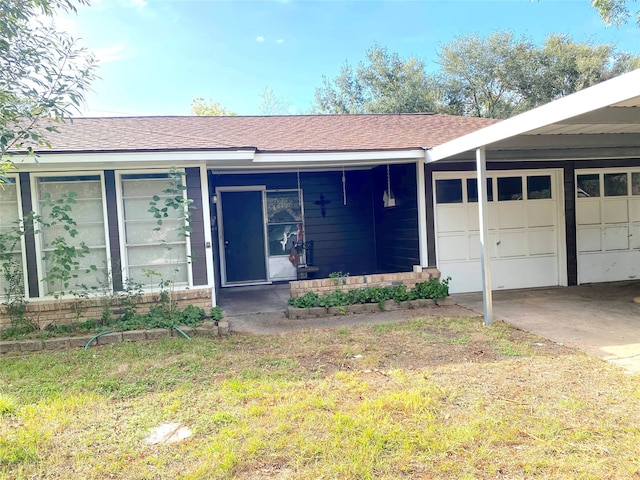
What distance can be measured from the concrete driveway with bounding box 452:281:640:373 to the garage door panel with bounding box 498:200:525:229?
1176 millimetres

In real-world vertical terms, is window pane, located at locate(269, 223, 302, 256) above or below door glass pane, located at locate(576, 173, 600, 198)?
below

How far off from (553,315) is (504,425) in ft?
11.5

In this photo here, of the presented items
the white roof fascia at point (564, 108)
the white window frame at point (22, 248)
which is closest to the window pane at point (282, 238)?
the white roof fascia at point (564, 108)

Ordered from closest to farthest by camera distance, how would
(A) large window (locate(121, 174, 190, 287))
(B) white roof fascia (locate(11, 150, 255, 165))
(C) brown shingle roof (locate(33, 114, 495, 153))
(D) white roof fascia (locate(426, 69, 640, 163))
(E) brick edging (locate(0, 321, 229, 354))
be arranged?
(D) white roof fascia (locate(426, 69, 640, 163)) < (E) brick edging (locate(0, 321, 229, 354)) < (B) white roof fascia (locate(11, 150, 255, 165)) < (C) brown shingle roof (locate(33, 114, 495, 153)) < (A) large window (locate(121, 174, 190, 287))

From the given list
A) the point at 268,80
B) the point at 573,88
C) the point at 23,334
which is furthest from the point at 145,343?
the point at 268,80

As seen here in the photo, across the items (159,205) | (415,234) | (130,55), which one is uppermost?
(130,55)

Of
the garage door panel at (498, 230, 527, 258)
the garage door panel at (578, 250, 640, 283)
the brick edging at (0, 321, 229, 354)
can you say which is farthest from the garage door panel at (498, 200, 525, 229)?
the brick edging at (0, 321, 229, 354)


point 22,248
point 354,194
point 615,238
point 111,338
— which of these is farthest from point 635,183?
point 22,248

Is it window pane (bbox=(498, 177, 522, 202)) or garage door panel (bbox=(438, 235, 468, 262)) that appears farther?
window pane (bbox=(498, 177, 522, 202))

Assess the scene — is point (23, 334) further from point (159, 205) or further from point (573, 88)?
point (573, 88)

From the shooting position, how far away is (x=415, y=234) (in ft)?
23.0

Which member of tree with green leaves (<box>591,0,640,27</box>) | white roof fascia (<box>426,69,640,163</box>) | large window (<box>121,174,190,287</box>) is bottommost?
large window (<box>121,174,190,287</box>)

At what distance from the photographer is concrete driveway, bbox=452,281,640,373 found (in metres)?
4.23

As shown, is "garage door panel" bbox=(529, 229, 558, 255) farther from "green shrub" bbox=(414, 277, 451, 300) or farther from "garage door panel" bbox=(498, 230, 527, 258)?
"green shrub" bbox=(414, 277, 451, 300)
